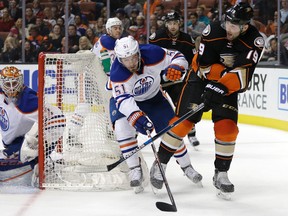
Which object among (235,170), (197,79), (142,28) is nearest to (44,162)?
(197,79)

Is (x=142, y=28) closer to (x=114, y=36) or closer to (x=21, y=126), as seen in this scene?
(x=114, y=36)

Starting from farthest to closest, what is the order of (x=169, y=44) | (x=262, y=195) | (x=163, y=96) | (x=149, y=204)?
(x=169, y=44) → (x=163, y=96) → (x=262, y=195) → (x=149, y=204)

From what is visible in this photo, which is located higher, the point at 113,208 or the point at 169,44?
the point at 169,44

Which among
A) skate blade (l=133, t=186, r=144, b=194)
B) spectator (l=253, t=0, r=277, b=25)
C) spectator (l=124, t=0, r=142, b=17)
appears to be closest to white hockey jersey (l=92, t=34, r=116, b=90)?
skate blade (l=133, t=186, r=144, b=194)

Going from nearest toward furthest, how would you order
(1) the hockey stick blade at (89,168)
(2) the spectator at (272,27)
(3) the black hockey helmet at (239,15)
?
(3) the black hockey helmet at (239,15)
(1) the hockey stick blade at (89,168)
(2) the spectator at (272,27)

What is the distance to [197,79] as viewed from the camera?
4234 mm

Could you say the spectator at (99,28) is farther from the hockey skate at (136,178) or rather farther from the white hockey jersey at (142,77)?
the hockey skate at (136,178)

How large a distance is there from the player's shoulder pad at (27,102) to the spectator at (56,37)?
468 cm

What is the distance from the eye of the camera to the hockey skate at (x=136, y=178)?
14.0 feet

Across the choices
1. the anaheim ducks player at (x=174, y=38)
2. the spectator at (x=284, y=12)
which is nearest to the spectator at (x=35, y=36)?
the spectator at (x=284, y=12)

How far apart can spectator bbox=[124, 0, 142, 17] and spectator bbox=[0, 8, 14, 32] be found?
1.38m

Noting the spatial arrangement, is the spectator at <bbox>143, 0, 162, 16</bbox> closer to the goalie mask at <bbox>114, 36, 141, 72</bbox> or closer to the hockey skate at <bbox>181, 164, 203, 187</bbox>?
the hockey skate at <bbox>181, 164, 203, 187</bbox>

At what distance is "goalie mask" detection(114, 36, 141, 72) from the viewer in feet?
13.6

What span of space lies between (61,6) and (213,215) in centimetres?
575
